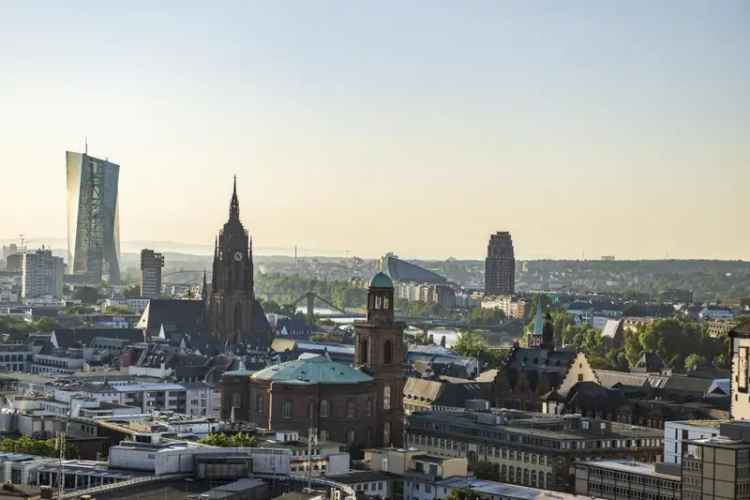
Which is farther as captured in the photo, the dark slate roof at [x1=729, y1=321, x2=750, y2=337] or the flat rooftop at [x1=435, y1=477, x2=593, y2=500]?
the dark slate roof at [x1=729, y1=321, x2=750, y2=337]

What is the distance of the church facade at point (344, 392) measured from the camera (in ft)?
368

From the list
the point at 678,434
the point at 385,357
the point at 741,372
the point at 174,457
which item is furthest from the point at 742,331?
the point at 174,457

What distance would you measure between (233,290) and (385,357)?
7010 centimetres

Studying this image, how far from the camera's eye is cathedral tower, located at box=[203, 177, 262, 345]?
184 metres

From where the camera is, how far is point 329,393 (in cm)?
11238

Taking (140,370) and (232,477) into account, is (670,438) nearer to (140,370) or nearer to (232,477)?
(232,477)

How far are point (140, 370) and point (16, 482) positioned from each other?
80.3 meters

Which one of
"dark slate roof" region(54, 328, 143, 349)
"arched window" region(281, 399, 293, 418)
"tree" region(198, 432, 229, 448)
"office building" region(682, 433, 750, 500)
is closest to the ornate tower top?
"arched window" region(281, 399, 293, 418)

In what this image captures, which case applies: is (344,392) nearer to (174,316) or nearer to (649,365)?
(649,365)

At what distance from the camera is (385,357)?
382 feet

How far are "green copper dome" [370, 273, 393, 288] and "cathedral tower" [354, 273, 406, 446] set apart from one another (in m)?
0.09

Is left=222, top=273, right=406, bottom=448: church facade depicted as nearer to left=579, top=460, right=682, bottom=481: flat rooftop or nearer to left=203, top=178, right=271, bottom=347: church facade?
left=579, top=460, right=682, bottom=481: flat rooftop

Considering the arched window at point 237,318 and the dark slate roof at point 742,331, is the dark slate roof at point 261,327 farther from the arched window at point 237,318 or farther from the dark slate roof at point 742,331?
the dark slate roof at point 742,331

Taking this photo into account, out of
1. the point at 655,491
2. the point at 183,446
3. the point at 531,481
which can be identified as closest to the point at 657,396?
the point at 531,481
